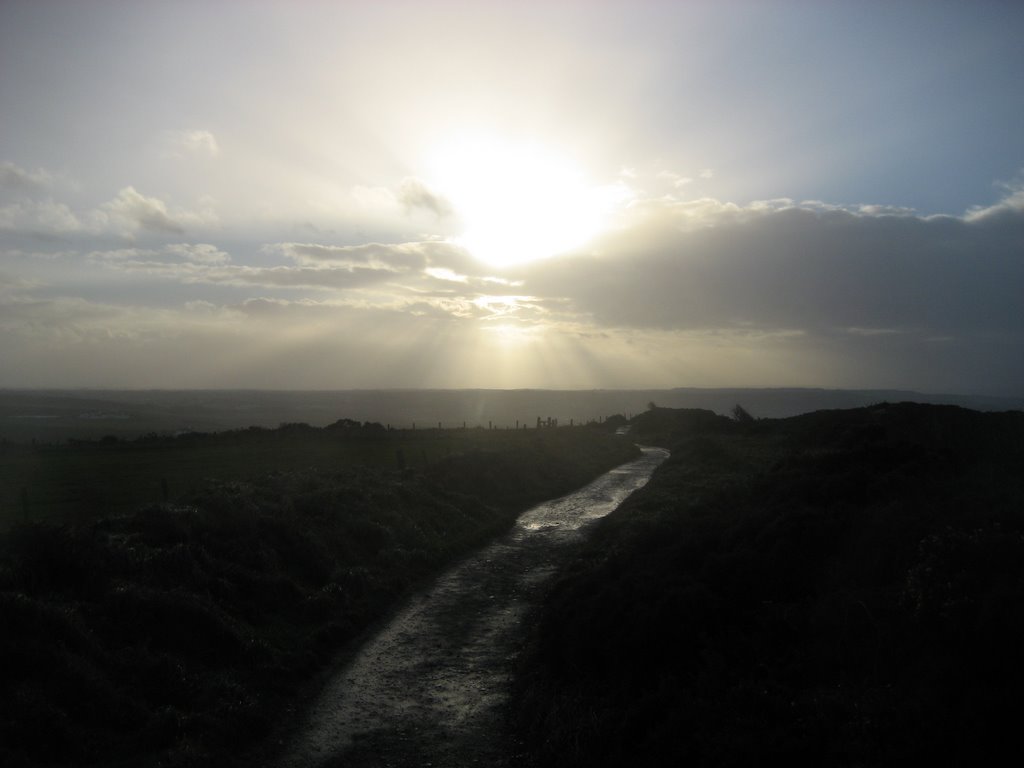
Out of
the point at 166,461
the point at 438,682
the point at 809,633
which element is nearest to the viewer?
the point at 809,633

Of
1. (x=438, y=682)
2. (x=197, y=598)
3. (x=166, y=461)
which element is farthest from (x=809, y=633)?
(x=166, y=461)

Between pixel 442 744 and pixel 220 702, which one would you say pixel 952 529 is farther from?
pixel 220 702

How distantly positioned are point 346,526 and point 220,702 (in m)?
10.9

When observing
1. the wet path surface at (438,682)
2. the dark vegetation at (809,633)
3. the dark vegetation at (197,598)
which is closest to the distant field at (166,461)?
the dark vegetation at (197,598)

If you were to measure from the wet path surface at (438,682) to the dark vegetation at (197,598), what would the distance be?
2.77 ft

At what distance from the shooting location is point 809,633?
913cm

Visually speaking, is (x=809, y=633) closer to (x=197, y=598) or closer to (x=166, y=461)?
(x=197, y=598)

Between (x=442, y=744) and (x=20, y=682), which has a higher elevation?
(x=20, y=682)

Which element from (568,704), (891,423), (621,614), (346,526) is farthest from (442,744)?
(891,423)

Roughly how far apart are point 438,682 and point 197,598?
533 centimetres

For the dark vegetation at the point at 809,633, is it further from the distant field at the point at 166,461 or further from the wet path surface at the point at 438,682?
the distant field at the point at 166,461

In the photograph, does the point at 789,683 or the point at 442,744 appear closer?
the point at 789,683

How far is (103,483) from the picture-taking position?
31859 mm

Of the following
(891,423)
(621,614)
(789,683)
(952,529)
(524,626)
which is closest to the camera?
(789,683)
